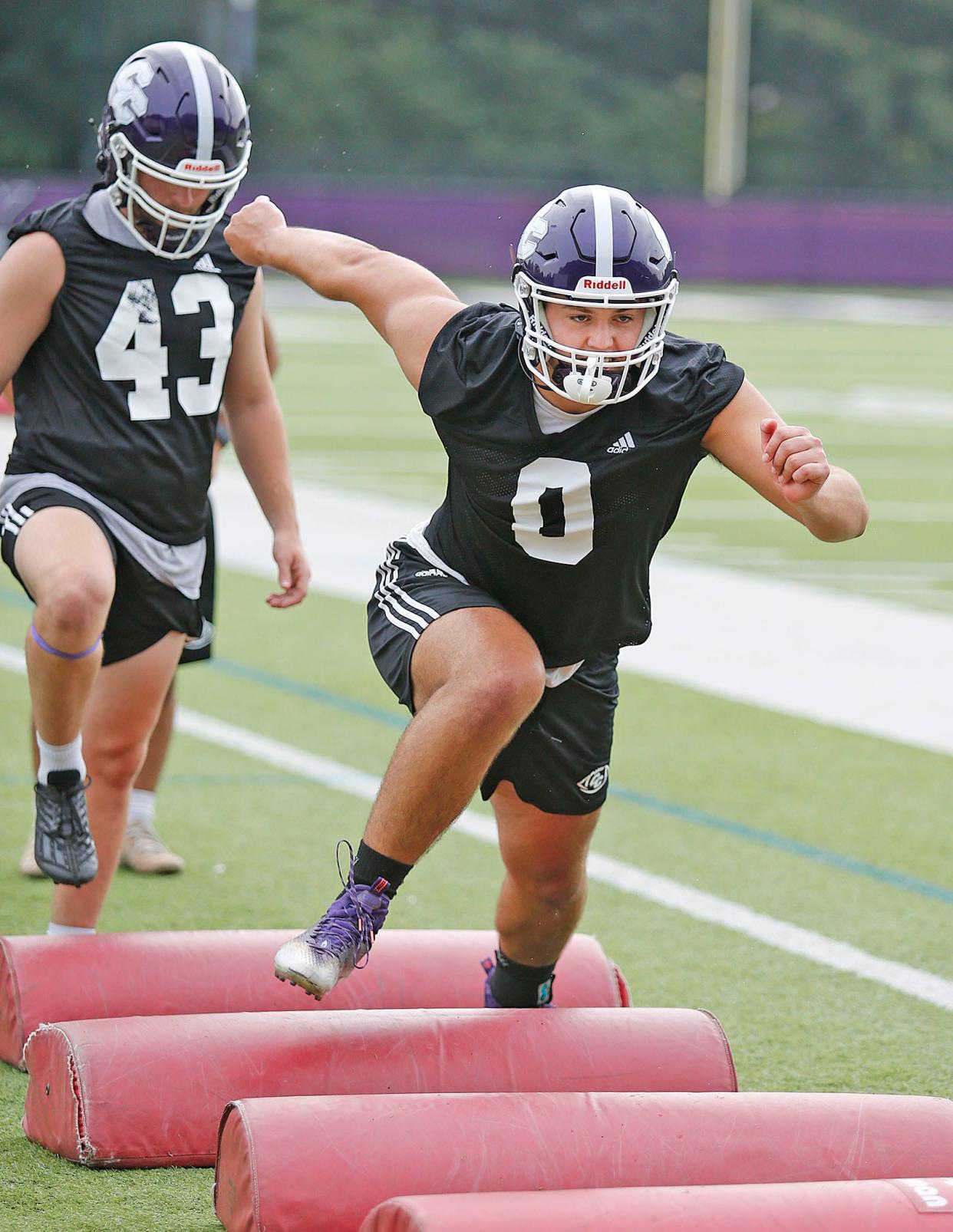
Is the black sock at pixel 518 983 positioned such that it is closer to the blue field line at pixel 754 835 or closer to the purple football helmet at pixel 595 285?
the purple football helmet at pixel 595 285

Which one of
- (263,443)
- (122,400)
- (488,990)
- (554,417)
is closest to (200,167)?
(122,400)

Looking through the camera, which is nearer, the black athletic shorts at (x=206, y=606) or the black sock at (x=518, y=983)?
the black sock at (x=518, y=983)

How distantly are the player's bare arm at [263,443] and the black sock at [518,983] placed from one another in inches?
48.2

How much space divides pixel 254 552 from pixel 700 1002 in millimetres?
7271

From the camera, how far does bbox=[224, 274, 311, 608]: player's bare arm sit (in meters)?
5.01

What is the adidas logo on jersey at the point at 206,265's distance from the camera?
484 cm

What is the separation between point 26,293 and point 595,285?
1.54 m

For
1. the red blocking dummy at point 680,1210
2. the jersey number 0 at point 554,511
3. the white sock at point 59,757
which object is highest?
the jersey number 0 at point 554,511

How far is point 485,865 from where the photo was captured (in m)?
6.00

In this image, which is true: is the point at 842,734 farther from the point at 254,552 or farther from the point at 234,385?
the point at 254,552

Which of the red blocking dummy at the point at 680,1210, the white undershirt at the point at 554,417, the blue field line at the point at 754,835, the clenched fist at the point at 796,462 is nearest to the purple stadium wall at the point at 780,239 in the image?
the blue field line at the point at 754,835

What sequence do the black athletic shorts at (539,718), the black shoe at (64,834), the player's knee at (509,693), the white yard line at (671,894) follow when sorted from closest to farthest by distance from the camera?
the player's knee at (509,693) → the black athletic shorts at (539,718) → the black shoe at (64,834) → the white yard line at (671,894)

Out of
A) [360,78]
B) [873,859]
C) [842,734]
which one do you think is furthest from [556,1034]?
[360,78]

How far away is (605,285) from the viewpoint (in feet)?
12.6
